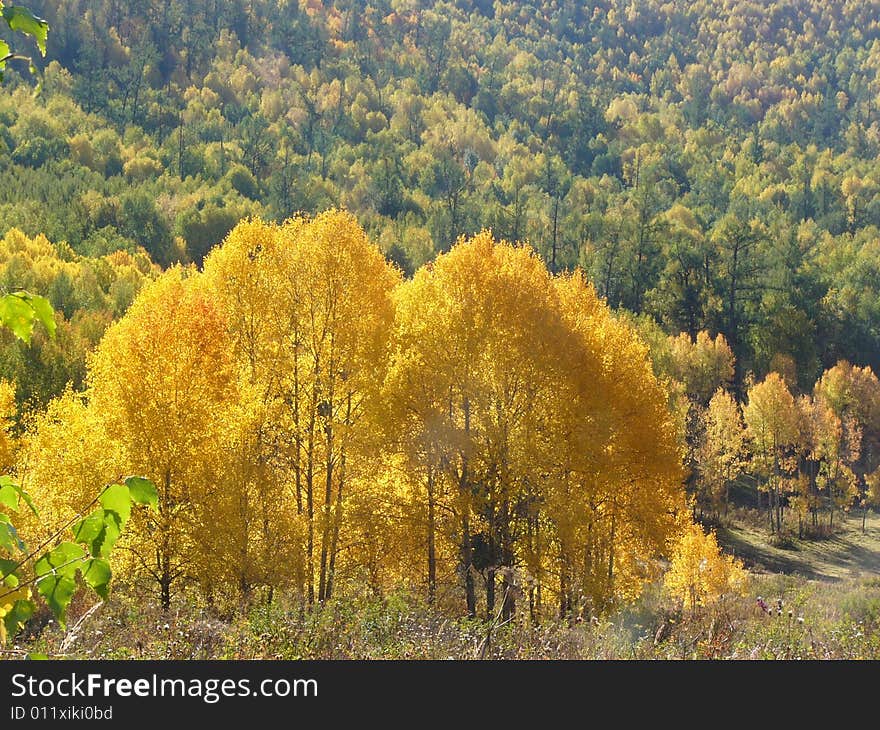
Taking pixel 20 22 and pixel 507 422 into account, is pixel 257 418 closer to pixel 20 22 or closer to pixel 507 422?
pixel 507 422

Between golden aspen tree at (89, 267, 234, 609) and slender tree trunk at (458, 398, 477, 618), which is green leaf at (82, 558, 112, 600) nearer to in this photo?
golden aspen tree at (89, 267, 234, 609)

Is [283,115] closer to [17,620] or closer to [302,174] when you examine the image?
[302,174]

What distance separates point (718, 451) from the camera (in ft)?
171

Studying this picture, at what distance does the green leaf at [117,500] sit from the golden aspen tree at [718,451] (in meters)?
48.9

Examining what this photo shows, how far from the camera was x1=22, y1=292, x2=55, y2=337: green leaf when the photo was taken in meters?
2.67

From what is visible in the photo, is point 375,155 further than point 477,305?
Yes

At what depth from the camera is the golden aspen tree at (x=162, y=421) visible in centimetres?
1619

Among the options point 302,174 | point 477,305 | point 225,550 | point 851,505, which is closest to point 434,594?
point 225,550

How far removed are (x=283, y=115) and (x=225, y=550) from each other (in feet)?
562

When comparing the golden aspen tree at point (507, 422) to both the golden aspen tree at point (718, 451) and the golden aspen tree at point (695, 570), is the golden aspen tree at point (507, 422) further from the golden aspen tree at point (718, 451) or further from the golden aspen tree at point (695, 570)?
the golden aspen tree at point (718, 451)

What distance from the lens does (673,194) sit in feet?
475

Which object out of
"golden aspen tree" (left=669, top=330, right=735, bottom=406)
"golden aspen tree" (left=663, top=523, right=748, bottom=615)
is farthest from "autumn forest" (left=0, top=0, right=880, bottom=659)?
"golden aspen tree" (left=669, top=330, right=735, bottom=406)

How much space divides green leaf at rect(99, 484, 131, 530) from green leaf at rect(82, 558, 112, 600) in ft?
0.42

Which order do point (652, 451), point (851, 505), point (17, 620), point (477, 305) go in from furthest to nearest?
1. point (851, 505)
2. point (652, 451)
3. point (477, 305)
4. point (17, 620)
